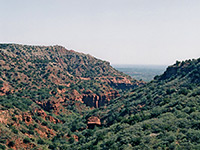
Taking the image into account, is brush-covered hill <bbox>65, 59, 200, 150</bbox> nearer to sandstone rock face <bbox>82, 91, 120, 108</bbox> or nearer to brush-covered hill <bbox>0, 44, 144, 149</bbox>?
brush-covered hill <bbox>0, 44, 144, 149</bbox>

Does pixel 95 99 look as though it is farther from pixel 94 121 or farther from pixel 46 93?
pixel 94 121

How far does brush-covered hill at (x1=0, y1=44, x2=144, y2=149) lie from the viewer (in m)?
45.9

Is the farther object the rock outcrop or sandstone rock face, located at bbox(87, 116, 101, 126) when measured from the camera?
sandstone rock face, located at bbox(87, 116, 101, 126)

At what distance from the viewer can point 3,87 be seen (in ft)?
243

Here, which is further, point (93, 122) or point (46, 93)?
point (46, 93)

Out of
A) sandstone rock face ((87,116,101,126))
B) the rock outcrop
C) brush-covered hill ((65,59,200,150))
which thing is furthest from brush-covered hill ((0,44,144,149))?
brush-covered hill ((65,59,200,150))

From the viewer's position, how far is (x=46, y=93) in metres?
85.4

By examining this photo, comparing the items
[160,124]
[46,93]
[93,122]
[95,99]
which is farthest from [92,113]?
[160,124]

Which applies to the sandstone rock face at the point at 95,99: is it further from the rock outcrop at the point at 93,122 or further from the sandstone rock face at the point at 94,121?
the rock outcrop at the point at 93,122

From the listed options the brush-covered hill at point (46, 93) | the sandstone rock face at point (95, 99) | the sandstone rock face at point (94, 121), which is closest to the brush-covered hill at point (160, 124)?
the sandstone rock face at point (94, 121)

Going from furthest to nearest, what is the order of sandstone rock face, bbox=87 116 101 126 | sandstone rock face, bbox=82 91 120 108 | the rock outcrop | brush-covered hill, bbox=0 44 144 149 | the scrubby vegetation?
sandstone rock face, bbox=82 91 120 108 < sandstone rock face, bbox=87 116 101 126 < the rock outcrop < brush-covered hill, bbox=0 44 144 149 < the scrubby vegetation

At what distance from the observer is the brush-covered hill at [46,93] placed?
4593 cm

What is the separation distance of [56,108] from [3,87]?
21903mm

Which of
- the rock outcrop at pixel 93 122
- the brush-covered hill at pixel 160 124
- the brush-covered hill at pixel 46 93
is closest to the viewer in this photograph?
the brush-covered hill at pixel 160 124
